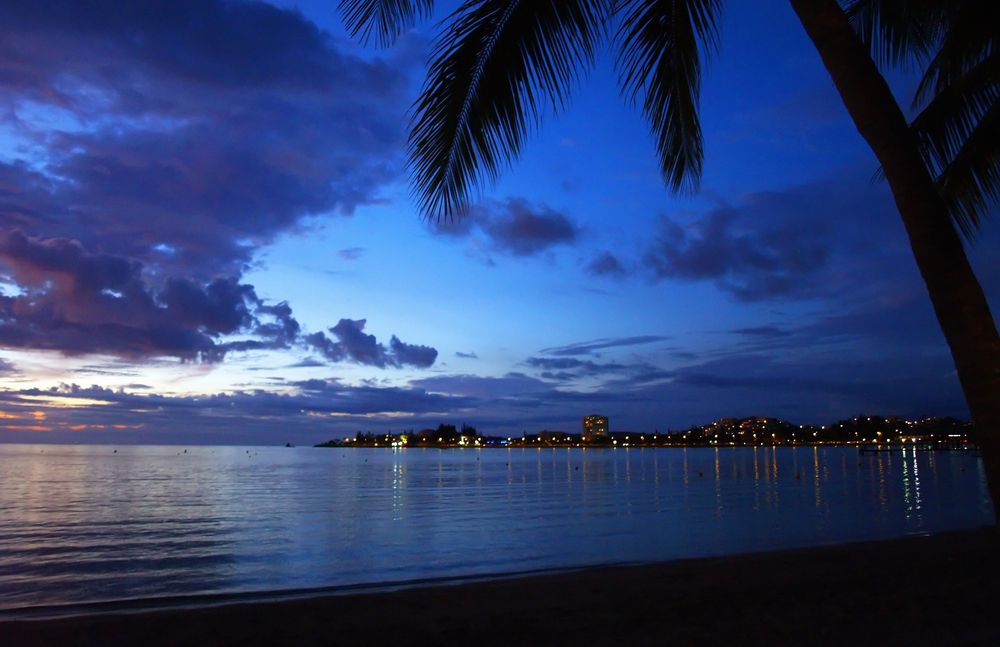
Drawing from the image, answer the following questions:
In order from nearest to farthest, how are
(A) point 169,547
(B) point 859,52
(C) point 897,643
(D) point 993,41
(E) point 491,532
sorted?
(B) point 859,52 < (C) point 897,643 < (D) point 993,41 < (A) point 169,547 < (E) point 491,532

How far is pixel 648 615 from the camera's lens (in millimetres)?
6742

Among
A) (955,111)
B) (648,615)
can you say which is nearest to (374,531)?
(648,615)

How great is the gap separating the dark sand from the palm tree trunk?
64.0 inches

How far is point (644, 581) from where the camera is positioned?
34.0 ft

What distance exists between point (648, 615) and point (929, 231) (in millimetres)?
4117

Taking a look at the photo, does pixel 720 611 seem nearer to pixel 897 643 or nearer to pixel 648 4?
pixel 897 643

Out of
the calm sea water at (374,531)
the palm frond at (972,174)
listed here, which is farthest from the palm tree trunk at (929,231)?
the calm sea water at (374,531)

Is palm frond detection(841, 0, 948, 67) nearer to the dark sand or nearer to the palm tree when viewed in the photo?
the palm tree

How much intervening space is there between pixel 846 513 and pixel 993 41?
30143mm

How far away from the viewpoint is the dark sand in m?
5.83

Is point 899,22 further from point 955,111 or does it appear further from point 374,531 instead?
point 374,531

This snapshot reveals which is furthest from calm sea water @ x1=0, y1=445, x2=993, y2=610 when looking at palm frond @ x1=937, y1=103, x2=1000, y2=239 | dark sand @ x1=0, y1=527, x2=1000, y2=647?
palm frond @ x1=937, y1=103, x2=1000, y2=239

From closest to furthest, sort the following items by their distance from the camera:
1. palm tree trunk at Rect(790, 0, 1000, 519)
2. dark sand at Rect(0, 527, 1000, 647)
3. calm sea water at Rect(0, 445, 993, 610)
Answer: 1. palm tree trunk at Rect(790, 0, 1000, 519)
2. dark sand at Rect(0, 527, 1000, 647)
3. calm sea water at Rect(0, 445, 993, 610)

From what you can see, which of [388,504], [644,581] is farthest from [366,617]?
[388,504]
